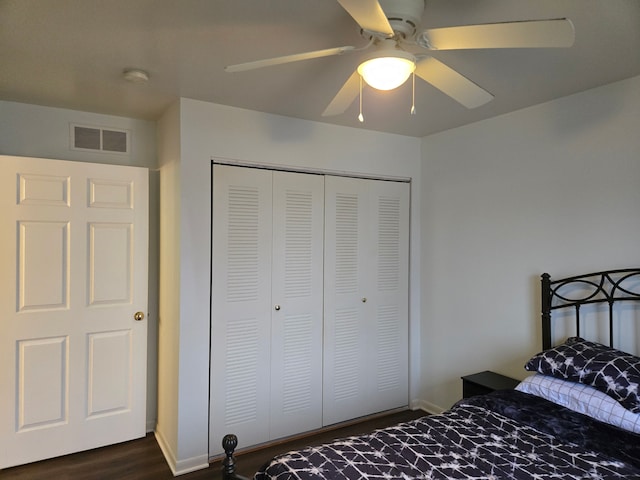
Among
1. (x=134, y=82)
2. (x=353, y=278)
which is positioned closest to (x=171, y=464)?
(x=353, y=278)

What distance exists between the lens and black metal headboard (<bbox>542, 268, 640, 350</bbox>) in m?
2.30

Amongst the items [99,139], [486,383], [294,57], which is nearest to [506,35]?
[294,57]

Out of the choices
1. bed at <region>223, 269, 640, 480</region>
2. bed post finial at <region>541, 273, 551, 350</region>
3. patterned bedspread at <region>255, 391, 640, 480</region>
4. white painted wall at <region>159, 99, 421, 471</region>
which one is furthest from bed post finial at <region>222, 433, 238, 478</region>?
bed post finial at <region>541, 273, 551, 350</region>

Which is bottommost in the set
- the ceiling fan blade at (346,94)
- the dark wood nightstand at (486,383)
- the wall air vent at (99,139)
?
the dark wood nightstand at (486,383)

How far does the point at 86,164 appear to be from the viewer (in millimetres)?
2879

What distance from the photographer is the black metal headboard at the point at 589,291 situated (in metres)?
2.30

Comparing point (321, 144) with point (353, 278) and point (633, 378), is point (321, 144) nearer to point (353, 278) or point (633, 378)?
point (353, 278)

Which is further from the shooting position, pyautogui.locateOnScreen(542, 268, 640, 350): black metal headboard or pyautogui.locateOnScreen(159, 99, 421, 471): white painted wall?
pyautogui.locateOnScreen(159, 99, 421, 471): white painted wall

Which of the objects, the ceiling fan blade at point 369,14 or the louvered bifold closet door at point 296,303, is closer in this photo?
the ceiling fan blade at point 369,14

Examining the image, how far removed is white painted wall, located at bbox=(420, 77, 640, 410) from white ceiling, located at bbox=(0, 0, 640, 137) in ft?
0.71

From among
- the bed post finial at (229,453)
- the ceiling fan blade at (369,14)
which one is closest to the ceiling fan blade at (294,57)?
the ceiling fan blade at (369,14)

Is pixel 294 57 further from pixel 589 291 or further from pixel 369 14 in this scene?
pixel 589 291

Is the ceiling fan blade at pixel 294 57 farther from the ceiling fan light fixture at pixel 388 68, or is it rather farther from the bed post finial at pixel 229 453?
the bed post finial at pixel 229 453

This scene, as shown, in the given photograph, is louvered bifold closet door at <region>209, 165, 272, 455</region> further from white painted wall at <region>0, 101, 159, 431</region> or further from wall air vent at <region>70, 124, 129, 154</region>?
wall air vent at <region>70, 124, 129, 154</region>
